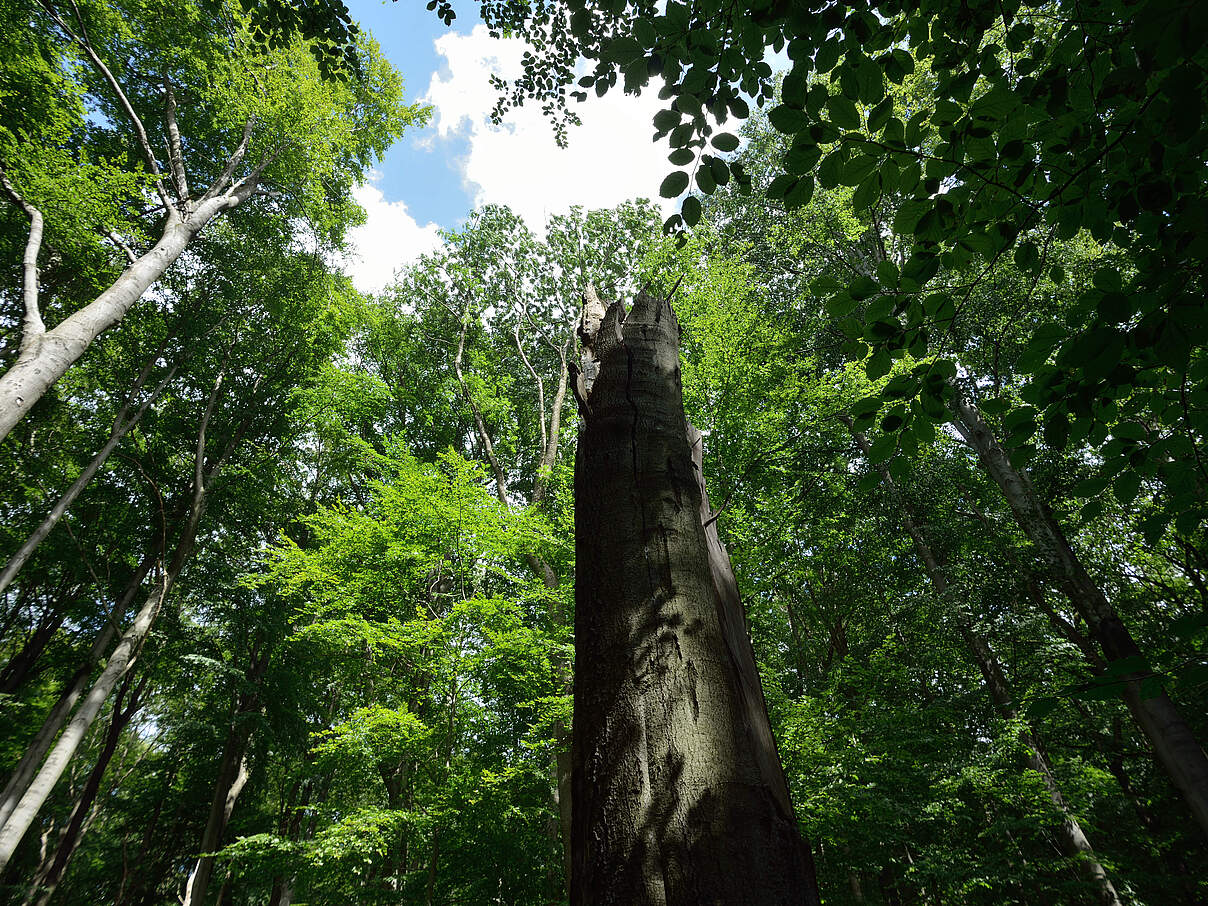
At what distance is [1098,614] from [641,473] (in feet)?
30.5

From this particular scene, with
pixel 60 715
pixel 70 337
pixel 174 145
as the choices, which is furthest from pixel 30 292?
pixel 60 715

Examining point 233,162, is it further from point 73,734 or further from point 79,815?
point 79,815

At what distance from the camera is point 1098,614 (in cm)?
720

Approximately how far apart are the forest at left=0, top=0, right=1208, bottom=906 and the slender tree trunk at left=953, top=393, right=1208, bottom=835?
0.06 metres

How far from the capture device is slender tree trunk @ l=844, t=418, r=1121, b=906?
7.98 meters

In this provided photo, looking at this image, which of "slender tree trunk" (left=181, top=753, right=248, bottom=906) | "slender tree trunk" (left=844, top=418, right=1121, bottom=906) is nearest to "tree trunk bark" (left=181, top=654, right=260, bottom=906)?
"slender tree trunk" (left=181, top=753, right=248, bottom=906)

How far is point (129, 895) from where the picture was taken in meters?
17.3

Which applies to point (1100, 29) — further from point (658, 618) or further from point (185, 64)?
point (185, 64)

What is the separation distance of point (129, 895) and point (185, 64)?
82.9ft

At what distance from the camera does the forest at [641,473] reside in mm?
1214

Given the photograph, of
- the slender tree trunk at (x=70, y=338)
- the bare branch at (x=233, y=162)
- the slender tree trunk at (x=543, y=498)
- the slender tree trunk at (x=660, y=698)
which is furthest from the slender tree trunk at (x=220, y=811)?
the slender tree trunk at (x=660, y=698)

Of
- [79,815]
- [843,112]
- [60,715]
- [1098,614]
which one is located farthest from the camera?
[79,815]

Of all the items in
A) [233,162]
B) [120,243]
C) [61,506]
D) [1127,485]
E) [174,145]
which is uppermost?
[233,162]

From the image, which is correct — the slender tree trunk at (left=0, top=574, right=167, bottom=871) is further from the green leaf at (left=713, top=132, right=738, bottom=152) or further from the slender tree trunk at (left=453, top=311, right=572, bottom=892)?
the green leaf at (left=713, top=132, right=738, bottom=152)
